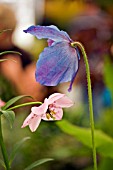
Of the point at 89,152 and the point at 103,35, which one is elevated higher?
the point at 103,35

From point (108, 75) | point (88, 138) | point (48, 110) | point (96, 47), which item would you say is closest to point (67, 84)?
point (96, 47)

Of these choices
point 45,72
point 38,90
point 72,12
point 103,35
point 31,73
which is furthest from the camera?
point 72,12

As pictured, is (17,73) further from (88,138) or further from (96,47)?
(88,138)

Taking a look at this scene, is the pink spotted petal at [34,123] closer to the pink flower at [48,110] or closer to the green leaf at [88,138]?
the pink flower at [48,110]

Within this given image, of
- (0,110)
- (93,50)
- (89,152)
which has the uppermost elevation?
(0,110)

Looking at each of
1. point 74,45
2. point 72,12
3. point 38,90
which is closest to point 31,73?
point 38,90

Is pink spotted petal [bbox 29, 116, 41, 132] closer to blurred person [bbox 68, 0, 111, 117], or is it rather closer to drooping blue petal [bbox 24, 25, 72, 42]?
drooping blue petal [bbox 24, 25, 72, 42]

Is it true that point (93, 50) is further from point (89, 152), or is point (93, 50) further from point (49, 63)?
point (49, 63)
